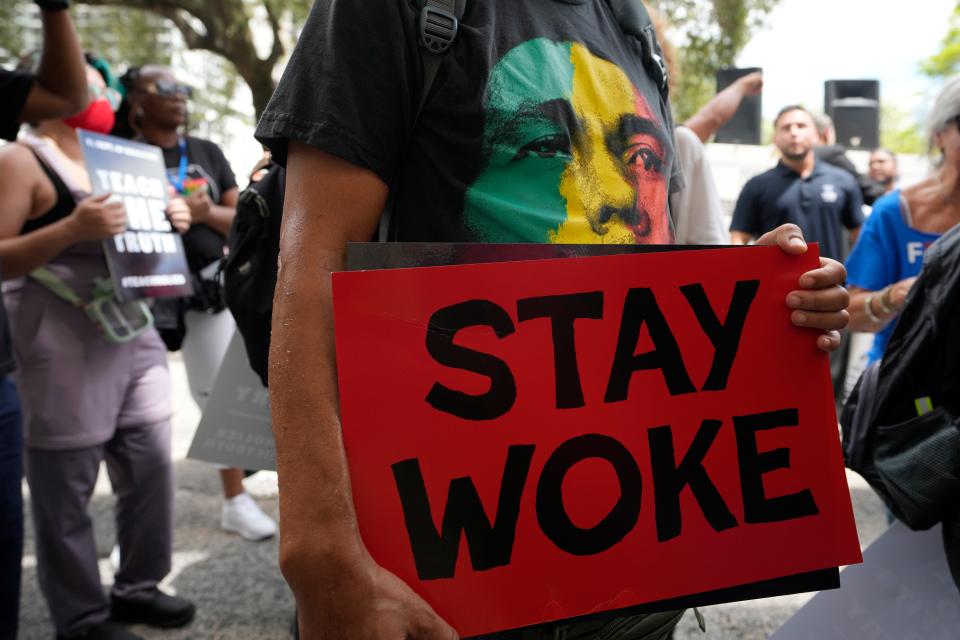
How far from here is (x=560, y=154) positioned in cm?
108

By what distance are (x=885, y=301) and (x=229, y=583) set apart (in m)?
2.76

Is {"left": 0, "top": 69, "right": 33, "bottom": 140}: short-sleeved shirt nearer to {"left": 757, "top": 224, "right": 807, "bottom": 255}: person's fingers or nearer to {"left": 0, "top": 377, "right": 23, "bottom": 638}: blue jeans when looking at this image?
{"left": 0, "top": 377, "right": 23, "bottom": 638}: blue jeans

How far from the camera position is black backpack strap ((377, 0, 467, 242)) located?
0.98 meters

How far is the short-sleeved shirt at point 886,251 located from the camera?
2.50 meters

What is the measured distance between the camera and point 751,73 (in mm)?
3646

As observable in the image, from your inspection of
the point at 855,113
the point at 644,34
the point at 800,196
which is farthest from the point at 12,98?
the point at 855,113

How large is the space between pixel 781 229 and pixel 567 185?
1.01 ft

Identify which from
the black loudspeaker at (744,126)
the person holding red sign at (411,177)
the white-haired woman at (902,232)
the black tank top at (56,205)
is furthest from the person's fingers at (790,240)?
the black loudspeaker at (744,126)

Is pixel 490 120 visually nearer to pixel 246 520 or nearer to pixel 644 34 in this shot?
pixel 644 34

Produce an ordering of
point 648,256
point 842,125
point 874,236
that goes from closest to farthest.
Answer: point 648,256, point 874,236, point 842,125

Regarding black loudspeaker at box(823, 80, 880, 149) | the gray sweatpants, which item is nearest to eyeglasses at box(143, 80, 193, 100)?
the gray sweatpants

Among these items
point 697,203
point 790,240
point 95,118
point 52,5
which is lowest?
point 697,203

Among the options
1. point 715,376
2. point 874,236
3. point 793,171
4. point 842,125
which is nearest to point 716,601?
point 715,376

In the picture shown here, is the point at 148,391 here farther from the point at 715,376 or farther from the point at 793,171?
the point at 793,171
